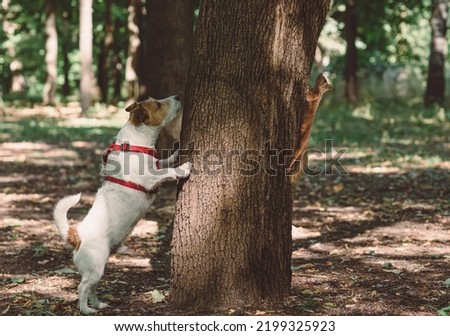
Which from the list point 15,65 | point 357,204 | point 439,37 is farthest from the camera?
point 15,65

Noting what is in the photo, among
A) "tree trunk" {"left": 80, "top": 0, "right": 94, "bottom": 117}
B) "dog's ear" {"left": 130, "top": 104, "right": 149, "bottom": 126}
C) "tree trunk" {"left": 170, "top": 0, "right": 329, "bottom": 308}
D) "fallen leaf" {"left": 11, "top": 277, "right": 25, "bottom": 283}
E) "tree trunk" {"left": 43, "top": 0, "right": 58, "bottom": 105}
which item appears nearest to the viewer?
"tree trunk" {"left": 170, "top": 0, "right": 329, "bottom": 308}

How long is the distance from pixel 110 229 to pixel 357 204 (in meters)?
5.10

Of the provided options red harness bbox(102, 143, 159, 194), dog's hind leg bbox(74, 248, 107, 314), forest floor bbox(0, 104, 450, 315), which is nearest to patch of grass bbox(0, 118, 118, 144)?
forest floor bbox(0, 104, 450, 315)

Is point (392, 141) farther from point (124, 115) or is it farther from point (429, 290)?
point (124, 115)

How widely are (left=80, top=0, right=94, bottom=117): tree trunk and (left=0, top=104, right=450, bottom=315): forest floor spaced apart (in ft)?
28.0

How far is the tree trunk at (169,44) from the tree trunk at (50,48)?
65.4 ft

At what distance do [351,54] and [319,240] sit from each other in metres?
16.7

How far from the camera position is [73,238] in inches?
184

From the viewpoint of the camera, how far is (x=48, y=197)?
9812 millimetres

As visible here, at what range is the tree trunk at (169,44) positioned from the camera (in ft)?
30.1

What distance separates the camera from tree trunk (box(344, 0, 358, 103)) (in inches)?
885

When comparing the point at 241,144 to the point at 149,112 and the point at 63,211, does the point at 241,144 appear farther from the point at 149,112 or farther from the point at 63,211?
the point at 63,211

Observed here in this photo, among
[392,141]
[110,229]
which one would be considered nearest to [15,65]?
[392,141]

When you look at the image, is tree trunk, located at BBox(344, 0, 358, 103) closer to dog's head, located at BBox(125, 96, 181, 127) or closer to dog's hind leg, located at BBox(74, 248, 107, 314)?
dog's head, located at BBox(125, 96, 181, 127)
